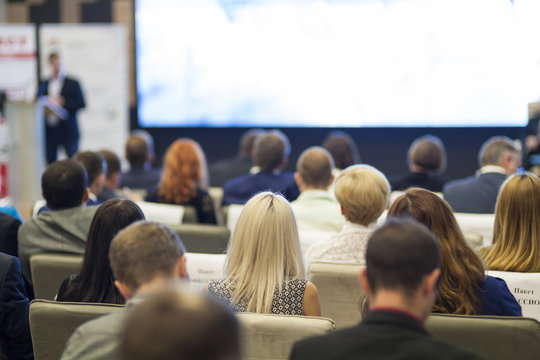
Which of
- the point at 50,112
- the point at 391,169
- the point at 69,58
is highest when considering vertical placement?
A: the point at 69,58

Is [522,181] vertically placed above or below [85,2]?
below

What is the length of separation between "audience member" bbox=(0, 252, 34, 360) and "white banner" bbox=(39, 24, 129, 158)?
621 cm

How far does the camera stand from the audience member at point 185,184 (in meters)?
4.50

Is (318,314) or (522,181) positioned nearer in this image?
(318,314)

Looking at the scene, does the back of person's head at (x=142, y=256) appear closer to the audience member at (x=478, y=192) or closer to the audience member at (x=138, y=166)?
the audience member at (x=478, y=192)

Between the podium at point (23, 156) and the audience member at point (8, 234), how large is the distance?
3.07 meters

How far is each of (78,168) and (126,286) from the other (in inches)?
60.1

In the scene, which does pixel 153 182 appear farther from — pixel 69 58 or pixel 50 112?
pixel 69 58

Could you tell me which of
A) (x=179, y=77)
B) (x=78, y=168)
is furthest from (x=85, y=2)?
(x=78, y=168)

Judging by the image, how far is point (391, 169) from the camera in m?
8.55

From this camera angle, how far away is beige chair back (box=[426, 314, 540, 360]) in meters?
1.72

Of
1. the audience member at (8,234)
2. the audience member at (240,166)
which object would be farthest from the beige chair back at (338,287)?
the audience member at (240,166)

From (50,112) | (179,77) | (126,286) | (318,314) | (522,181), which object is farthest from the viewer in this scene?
(179,77)

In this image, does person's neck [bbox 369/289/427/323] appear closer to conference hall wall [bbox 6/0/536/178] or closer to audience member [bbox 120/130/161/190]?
audience member [bbox 120/130/161/190]
